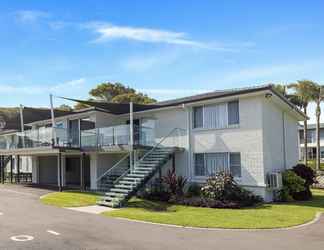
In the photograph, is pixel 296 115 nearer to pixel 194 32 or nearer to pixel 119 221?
pixel 194 32

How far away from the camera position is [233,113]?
21125mm

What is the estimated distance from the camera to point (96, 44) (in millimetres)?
18609

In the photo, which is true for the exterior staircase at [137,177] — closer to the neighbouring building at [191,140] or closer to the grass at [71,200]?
the neighbouring building at [191,140]

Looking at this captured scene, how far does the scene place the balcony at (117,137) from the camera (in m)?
23.9

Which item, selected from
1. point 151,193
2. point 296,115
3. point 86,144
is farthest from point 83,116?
point 296,115

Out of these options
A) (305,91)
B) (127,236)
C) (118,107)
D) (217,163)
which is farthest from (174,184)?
(305,91)

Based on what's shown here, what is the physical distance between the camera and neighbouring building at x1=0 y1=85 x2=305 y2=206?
20156 millimetres

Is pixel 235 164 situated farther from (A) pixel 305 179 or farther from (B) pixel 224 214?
(B) pixel 224 214

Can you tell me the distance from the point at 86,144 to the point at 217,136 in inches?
373

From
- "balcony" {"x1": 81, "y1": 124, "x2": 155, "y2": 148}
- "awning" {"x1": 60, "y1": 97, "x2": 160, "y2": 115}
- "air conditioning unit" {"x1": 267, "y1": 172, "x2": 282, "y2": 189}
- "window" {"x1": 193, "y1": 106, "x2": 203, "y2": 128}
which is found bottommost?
"air conditioning unit" {"x1": 267, "y1": 172, "x2": 282, "y2": 189}

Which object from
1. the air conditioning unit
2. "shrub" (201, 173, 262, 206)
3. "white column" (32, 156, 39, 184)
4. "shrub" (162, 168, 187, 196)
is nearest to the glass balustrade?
"shrub" (162, 168, 187, 196)

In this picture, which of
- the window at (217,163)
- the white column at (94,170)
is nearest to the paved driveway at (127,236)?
the window at (217,163)

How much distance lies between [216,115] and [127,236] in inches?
463

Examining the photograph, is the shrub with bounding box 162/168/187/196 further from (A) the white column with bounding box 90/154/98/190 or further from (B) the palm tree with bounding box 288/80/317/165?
(B) the palm tree with bounding box 288/80/317/165
